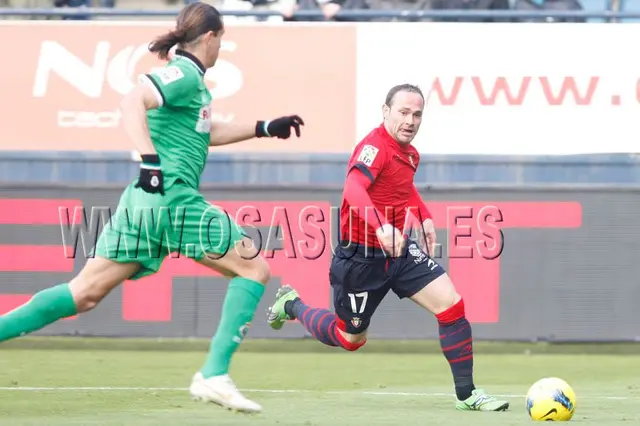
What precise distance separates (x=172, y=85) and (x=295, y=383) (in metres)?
4.03

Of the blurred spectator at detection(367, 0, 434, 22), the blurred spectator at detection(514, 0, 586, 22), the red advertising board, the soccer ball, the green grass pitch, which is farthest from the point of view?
the blurred spectator at detection(367, 0, 434, 22)

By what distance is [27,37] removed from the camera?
13.7 meters

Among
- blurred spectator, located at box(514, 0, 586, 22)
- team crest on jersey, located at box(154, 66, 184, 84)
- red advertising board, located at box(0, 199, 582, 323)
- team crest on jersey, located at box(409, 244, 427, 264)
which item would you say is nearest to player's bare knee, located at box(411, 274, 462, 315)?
team crest on jersey, located at box(409, 244, 427, 264)

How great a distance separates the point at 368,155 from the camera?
316 inches

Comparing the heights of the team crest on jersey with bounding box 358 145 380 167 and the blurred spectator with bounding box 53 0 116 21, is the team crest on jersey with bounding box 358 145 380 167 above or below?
below

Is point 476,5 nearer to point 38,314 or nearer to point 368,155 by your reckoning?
point 368,155

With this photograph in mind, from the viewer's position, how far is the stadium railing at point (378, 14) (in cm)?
1350

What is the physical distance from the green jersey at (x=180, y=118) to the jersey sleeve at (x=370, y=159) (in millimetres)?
1311

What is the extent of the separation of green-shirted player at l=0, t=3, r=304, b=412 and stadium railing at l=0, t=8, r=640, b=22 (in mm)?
6797

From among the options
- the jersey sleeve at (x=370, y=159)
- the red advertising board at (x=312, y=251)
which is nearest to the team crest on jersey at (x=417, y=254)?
Result: the jersey sleeve at (x=370, y=159)

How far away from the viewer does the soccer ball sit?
7352 millimetres

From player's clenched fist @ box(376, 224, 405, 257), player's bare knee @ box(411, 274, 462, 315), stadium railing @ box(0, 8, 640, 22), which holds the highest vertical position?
stadium railing @ box(0, 8, 640, 22)

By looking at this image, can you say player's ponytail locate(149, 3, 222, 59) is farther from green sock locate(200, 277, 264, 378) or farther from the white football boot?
the white football boot

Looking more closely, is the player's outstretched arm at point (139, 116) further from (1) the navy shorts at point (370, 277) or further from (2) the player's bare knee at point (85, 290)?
(1) the navy shorts at point (370, 277)
